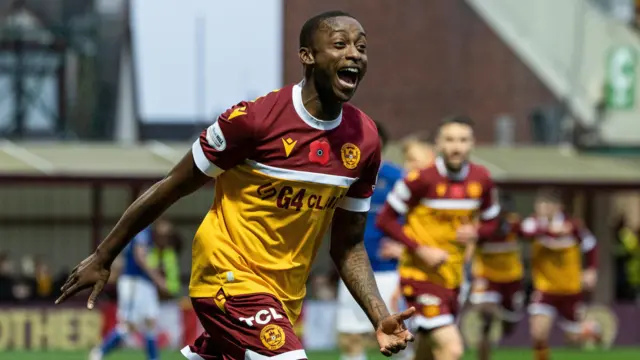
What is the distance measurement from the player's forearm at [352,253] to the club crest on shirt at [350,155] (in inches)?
12.7

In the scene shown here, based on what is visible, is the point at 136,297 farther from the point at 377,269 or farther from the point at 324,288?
the point at 324,288

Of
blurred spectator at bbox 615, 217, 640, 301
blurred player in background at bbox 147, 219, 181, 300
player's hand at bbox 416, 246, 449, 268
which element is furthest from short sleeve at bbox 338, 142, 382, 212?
blurred spectator at bbox 615, 217, 640, 301

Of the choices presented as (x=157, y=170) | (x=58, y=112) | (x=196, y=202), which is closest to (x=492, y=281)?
(x=157, y=170)

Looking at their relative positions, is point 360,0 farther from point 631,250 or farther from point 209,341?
point 209,341

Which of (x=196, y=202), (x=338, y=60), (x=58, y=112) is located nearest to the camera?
(x=338, y=60)

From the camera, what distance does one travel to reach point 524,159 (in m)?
30.9

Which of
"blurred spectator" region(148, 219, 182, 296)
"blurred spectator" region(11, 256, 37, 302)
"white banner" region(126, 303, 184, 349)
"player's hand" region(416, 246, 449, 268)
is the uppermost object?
"player's hand" region(416, 246, 449, 268)

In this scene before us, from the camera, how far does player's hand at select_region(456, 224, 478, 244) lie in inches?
438

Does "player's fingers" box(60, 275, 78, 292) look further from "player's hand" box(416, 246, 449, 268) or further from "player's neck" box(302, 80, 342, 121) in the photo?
"player's hand" box(416, 246, 449, 268)

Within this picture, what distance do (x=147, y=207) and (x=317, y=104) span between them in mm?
918

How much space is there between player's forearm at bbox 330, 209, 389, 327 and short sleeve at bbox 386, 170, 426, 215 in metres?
4.15

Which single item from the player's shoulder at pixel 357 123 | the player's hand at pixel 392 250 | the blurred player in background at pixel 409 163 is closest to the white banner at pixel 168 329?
the blurred player in background at pixel 409 163

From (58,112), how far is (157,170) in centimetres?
683

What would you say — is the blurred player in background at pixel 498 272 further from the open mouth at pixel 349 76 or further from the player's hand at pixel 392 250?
the open mouth at pixel 349 76
